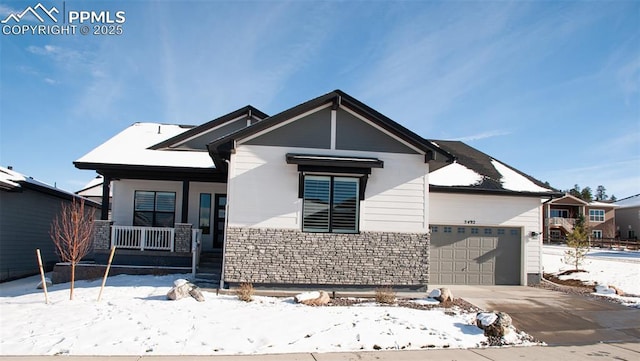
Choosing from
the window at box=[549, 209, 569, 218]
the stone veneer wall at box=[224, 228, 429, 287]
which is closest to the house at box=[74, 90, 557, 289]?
the stone veneer wall at box=[224, 228, 429, 287]

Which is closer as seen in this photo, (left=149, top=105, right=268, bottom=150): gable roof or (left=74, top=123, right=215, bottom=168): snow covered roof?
(left=74, top=123, right=215, bottom=168): snow covered roof

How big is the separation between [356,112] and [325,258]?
4055mm


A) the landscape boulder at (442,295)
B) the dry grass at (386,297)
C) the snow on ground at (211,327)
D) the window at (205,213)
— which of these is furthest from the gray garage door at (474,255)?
the window at (205,213)

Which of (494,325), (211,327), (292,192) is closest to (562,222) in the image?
(292,192)

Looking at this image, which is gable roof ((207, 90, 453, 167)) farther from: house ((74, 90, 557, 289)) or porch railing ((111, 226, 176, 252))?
porch railing ((111, 226, 176, 252))

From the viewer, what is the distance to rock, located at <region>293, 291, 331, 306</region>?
10344 mm

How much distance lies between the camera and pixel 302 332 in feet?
26.8

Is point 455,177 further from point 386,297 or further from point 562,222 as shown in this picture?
point 562,222

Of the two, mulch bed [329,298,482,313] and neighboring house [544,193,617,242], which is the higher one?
neighboring house [544,193,617,242]

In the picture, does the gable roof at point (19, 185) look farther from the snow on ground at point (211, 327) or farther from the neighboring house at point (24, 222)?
the snow on ground at point (211, 327)

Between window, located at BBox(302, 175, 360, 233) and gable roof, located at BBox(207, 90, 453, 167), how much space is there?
67.6 inches

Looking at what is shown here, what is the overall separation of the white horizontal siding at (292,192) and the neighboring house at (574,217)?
3817 centimetres

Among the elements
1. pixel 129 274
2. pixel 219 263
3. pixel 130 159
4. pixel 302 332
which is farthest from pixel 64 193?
pixel 302 332

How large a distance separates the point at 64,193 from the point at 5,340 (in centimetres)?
1266
